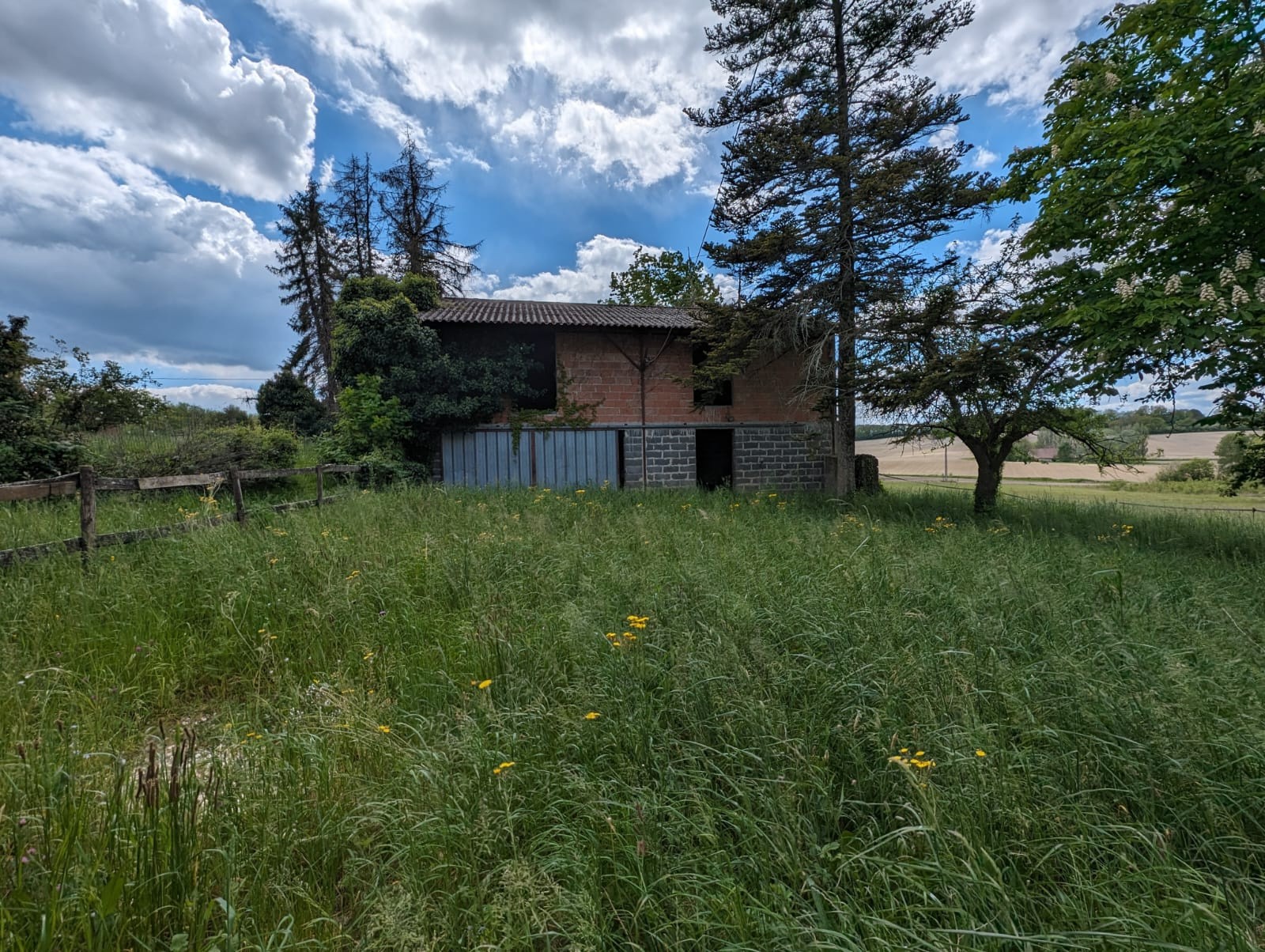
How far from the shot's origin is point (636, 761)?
1.92 meters

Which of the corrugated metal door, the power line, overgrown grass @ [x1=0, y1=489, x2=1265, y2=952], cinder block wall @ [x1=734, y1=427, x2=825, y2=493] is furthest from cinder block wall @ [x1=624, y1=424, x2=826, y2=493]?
overgrown grass @ [x1=0, y1=489, x2=1265, y2=952]

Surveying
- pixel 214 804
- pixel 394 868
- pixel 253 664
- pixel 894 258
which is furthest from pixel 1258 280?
pixel 253 664

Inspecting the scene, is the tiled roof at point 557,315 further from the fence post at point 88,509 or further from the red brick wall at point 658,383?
the fence post at point 88,509

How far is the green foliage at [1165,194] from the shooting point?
14.4 feet

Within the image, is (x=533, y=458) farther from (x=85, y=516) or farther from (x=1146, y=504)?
(x=1146, y=504)

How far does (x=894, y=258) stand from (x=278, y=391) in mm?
20332

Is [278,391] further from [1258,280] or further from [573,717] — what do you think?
[1258,280]

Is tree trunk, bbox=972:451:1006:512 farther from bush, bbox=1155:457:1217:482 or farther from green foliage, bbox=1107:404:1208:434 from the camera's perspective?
bush, bbox=1155:457:1217:482

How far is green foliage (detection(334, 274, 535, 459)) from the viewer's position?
10.6 meters

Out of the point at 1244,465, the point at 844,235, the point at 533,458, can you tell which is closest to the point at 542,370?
the point at 533,458

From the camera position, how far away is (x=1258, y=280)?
4258 millimetres

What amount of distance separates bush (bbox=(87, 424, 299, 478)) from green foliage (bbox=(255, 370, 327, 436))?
8.22m

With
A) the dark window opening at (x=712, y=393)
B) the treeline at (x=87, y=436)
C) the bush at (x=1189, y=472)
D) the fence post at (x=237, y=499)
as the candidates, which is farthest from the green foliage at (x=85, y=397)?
the bush at (x=1189, y=472)

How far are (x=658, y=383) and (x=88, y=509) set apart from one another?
33.7ft
